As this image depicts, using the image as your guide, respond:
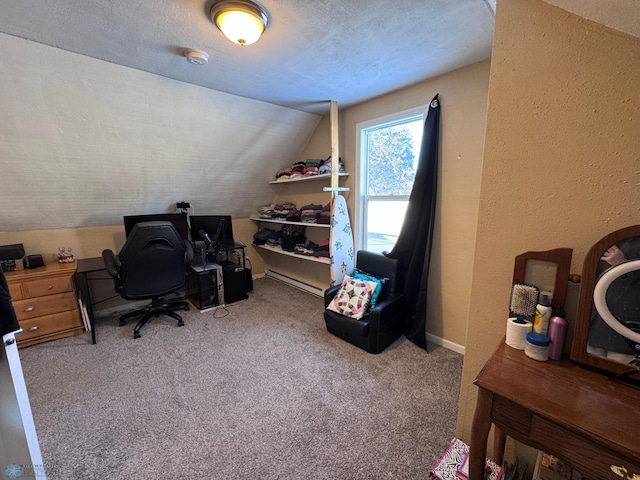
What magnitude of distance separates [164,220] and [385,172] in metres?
2.59

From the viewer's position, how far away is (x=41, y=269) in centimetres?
252

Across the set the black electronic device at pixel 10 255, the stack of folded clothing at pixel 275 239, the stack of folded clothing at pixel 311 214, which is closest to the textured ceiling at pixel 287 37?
the stack of folded clothing at pixel 311 214

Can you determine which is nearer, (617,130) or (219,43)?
(617,130)

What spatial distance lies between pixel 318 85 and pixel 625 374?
252 cm

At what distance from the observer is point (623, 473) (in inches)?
26.2

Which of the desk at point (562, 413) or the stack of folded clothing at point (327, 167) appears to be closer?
the desk at point (562, 413)

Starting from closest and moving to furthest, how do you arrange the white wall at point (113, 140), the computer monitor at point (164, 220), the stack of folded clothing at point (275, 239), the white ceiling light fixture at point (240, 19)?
the white ceiling light fixture at point (240, 19) → the white wall at point (113, 140) → the computer monitor at point (164, 220) → the stack of folded clothing at point (275, 239)

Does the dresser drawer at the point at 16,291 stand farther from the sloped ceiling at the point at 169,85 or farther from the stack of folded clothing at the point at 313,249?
the stack of folded clothing at the point at 313,249

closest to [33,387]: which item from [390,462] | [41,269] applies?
[41,269]

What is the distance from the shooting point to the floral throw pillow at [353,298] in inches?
92.3

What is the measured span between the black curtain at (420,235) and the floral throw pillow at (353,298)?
38 cm

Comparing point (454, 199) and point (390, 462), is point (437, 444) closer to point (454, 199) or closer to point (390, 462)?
point (390, 462)

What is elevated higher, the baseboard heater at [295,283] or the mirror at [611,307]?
the mirror at [611,307]

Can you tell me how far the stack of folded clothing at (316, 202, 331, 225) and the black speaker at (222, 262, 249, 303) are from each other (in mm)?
1200
